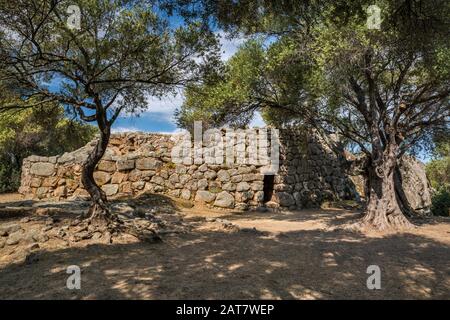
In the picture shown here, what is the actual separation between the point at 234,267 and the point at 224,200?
9.54 metres

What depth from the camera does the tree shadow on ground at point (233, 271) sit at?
4.55 meters

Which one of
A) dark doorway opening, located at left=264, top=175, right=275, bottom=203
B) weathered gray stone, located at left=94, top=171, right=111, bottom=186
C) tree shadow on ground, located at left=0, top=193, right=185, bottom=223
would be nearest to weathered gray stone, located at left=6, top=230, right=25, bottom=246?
tree shadow on ground, located at left=0, top=193, right=185, bottom=223

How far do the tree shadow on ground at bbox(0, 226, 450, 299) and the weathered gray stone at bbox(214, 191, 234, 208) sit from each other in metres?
7.07

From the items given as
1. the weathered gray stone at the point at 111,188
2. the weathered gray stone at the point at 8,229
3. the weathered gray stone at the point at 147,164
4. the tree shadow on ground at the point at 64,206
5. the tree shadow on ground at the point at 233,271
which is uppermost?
the weathered gray stone at the point at 147,164

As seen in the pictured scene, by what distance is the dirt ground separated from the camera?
4578 millimetres

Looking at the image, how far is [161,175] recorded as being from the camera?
15.5 meters


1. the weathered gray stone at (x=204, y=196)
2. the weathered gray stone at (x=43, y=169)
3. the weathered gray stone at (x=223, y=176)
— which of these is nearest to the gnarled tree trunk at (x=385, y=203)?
the weathered gray stone at (x=223, y=176)

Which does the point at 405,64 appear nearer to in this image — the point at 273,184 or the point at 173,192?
the point at 273,184

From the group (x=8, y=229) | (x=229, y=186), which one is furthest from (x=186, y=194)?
(x=8, y=229)

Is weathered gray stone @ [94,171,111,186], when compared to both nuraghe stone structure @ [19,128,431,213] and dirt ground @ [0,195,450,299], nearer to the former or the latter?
nuraghe stone structure @ [19,128,431,213]

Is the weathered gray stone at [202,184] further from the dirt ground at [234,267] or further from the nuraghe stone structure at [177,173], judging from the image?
the dirt ground at [234,267]

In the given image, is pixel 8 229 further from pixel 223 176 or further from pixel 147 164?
pixel 223 176
